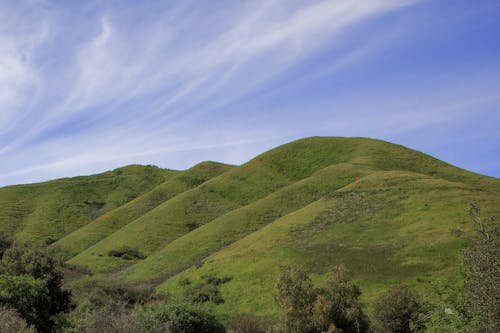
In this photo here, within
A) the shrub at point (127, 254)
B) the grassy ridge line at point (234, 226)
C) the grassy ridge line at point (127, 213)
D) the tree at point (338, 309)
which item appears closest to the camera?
the tree at point (338, 309)

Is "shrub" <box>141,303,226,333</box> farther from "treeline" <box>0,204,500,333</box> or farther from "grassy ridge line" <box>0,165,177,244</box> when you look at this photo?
"grassy ridge line" <box>0,165,177,244</box>

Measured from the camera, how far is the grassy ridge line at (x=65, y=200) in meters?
97.2

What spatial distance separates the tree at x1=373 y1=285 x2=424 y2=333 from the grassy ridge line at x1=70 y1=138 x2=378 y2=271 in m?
47.3

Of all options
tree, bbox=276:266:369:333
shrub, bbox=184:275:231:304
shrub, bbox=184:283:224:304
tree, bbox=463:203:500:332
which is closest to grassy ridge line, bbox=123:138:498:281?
shrub, bbox=184:275:231:304

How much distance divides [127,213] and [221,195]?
20830mm

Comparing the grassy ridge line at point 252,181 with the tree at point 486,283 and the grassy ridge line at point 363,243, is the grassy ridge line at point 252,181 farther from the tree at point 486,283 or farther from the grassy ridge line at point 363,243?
the tree at point 486,283

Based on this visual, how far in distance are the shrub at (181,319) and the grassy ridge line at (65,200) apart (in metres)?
72.3

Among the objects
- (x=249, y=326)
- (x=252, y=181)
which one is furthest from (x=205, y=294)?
(x=252, y=181)

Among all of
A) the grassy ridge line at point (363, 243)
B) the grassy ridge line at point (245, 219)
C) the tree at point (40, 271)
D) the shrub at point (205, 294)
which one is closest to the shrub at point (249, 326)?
the grassy ridge line at point (363, 243)

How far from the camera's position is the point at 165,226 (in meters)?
77.1

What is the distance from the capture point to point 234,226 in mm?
65312

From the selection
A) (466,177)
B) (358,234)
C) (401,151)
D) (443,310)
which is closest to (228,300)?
(358,234)

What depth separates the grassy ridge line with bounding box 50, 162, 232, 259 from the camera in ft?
268

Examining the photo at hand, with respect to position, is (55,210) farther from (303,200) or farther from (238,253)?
(238,253)
